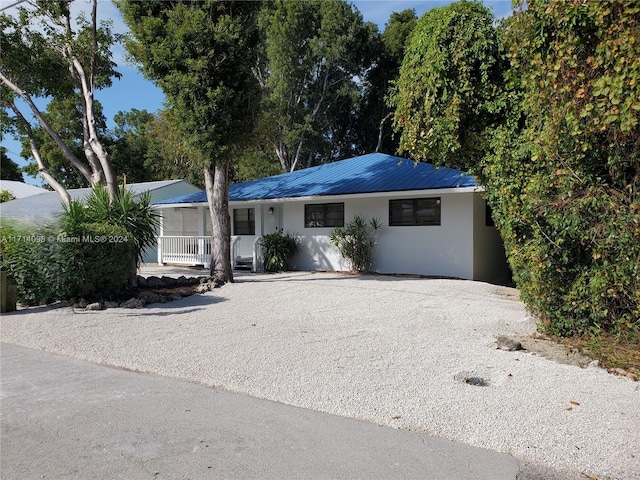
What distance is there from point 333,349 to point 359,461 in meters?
3.24

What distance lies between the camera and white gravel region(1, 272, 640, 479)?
4230 millimetres

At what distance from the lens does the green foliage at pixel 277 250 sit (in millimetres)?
17062

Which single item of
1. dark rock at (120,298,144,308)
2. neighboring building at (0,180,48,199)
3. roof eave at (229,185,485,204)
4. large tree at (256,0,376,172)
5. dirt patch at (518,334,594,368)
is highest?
large tree at (256,0,376,172)

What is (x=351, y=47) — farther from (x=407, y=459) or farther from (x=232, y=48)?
(x=407, y=459)

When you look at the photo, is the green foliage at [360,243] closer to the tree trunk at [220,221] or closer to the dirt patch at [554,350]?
the tree trunk at [220,221]

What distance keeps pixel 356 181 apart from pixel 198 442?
13.6 m

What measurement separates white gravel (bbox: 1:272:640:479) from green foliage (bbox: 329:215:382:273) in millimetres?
4179

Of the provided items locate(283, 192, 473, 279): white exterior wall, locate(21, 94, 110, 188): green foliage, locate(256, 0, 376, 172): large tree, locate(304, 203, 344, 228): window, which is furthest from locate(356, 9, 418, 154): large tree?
locate(21, 94, 110, 188): green foliage

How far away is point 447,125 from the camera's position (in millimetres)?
7703

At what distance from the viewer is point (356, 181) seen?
Result: 17062mm

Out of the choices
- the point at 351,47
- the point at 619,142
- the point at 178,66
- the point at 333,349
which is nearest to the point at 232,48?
the point at 178,66

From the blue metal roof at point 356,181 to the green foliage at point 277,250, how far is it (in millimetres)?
1461

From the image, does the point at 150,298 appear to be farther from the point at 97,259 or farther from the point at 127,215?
the point at 127,215

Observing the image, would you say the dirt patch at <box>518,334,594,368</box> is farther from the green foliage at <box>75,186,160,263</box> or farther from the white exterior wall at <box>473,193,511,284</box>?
the green foliage at <box>75,186,160,263</box>
